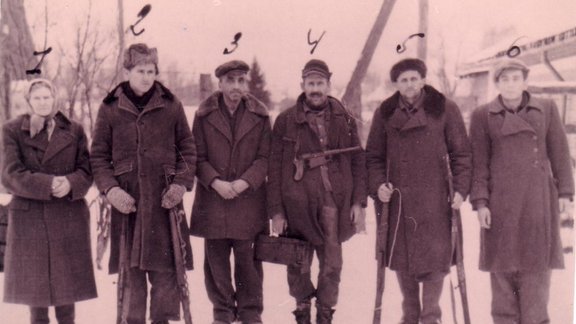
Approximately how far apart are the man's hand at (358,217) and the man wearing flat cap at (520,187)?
70 cm

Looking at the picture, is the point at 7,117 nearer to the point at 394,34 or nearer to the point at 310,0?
the point at 310,0

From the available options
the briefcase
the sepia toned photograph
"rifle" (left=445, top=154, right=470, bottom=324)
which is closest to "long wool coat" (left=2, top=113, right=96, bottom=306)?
the sepia toned photograph

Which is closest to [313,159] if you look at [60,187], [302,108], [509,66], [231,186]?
[302,108]

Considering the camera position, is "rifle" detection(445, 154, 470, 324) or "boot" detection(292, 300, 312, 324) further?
"boot" detection(292, 300, 312, 324)

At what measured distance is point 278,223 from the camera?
3947 mm

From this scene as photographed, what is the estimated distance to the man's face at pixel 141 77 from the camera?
3754 mm

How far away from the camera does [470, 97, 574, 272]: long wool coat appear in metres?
3.82

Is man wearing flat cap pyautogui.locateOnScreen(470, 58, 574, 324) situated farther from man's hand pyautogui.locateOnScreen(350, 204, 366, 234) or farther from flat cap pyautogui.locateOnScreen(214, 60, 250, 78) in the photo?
flat cap pyautogui.locateOnScreen(214, 60, 250, 78)

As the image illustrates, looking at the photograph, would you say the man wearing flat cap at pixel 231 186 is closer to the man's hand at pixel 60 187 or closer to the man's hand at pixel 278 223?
the man's hand at pixel 278 223

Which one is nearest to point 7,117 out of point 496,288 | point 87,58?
point 87,58

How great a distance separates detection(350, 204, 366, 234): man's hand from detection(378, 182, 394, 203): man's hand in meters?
0.17

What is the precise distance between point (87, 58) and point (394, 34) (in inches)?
86.0

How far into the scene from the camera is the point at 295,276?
3982 millimetres

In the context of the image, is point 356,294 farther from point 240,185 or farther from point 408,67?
point 408,67
